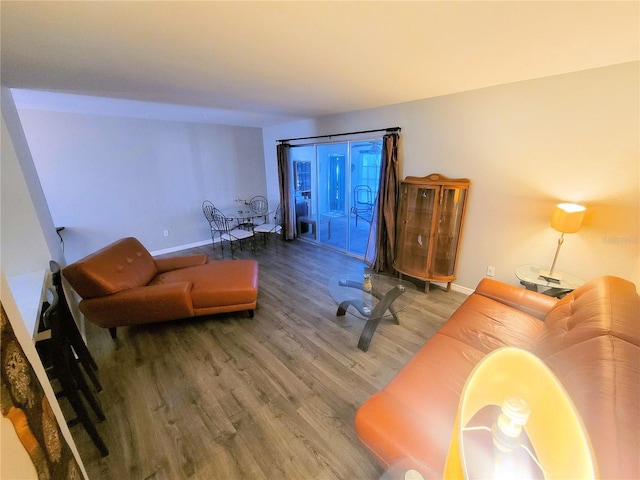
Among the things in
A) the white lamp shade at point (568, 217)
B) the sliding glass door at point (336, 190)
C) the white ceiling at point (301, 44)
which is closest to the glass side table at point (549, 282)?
the white lamp shade at point (568, 217)

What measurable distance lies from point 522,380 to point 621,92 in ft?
9.45

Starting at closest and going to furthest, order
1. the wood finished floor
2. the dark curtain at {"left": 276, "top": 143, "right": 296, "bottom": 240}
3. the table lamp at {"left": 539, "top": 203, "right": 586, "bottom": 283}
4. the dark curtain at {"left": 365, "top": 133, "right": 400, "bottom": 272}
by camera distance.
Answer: the wood finished floor → the table lamp at {"left": 539, "top": 203, "right": 586, "bottom": 283} → the dark curtain at {"left": 365, "top": 133, "right": 400, "bottom": 272} → the dark curtain at {"left": 276, "top": 143, "right": 296, "bottom": 240}

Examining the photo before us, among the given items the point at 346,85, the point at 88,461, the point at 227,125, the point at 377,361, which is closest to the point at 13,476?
the point at 88,461

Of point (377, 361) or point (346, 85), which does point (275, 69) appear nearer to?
point (346, 85)

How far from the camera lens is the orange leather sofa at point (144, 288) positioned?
2.16 meters

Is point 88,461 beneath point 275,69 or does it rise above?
beneath

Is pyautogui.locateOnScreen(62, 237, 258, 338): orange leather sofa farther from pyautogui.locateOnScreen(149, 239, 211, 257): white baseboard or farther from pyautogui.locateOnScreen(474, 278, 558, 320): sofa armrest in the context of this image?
pyautogui.locateOnScreen(474, 278, 558, 320): sofa armrest

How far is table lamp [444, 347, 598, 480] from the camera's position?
357mm

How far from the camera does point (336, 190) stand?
16.6ft

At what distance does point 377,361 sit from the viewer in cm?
210

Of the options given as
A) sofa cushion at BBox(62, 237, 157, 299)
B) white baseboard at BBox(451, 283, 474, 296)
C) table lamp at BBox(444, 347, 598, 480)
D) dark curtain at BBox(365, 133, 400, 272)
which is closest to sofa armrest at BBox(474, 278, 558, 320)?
white baseboard at BBox(451, 283, 474, 296)

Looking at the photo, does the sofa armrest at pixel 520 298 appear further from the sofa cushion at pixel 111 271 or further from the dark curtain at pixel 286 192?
the dark curtain at pixel 286 192

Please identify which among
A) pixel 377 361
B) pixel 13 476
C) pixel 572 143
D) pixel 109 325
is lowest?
pixel 377 361

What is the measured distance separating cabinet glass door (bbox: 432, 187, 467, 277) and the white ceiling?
1151 millimetres
